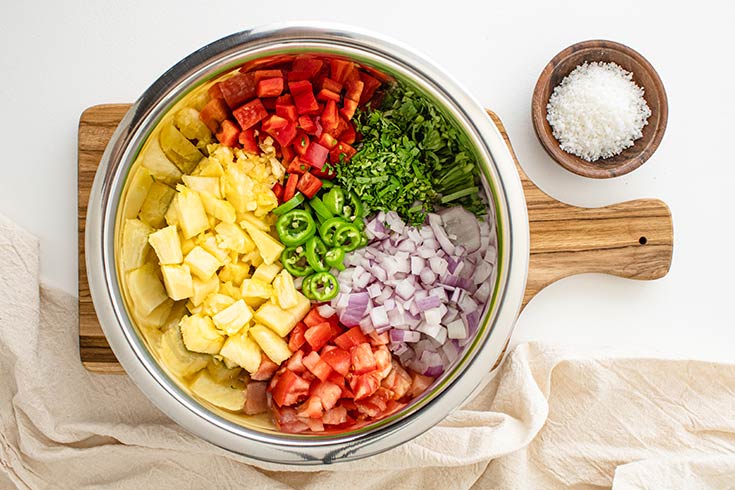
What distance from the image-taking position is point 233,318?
6.39ft

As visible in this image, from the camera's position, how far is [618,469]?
2.24 m

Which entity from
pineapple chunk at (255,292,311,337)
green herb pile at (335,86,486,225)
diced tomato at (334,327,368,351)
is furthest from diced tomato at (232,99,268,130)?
diced tomato at (334,327,368,351)

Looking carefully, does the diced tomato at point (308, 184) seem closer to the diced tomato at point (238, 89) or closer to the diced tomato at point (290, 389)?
the diced tomato at point (238, 89)

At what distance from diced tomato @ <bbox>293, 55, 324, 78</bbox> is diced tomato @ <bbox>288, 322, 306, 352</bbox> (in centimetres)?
67

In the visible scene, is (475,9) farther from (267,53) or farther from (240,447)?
(240,447)

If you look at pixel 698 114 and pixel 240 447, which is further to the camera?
pixel 698 114

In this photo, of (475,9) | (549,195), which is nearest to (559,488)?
(549,195)

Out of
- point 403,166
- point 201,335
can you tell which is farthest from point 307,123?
point 201,335

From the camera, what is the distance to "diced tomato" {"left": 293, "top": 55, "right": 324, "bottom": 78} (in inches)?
75.1

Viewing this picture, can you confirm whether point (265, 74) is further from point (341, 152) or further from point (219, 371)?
point (219, 371)

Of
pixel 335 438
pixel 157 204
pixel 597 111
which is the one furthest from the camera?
pixel 597 111

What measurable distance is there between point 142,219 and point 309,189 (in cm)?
44

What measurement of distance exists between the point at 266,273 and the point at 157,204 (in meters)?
0.34

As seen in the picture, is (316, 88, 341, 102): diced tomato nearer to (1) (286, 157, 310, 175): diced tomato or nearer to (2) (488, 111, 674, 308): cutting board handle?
(1) (286, 157, 310, 175): diced tomato
